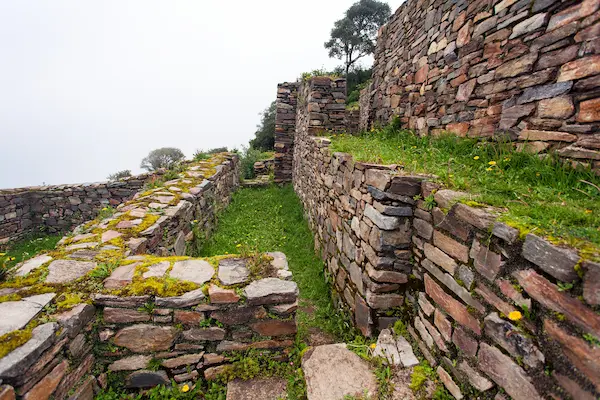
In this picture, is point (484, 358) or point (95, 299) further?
point (95, 299)

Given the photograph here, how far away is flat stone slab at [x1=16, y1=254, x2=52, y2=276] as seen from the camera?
103 inches

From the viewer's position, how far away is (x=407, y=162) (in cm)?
344

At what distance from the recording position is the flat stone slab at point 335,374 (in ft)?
7.24

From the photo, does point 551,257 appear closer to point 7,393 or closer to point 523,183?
point 523,183

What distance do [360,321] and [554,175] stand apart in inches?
91.4

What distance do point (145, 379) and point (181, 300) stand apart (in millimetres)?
814

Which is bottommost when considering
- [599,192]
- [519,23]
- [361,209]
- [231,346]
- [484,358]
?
[231,346]

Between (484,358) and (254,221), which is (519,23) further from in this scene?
(254,221)

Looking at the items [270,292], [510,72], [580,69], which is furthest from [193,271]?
[510,72]

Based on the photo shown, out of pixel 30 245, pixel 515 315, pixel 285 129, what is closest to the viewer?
pixel 515 315

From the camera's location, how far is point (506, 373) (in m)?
1.69

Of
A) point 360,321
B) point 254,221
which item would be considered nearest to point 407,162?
point 360,321

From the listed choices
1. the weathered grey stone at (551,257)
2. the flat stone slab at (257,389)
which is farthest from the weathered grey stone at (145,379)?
the weathered grey stone at (551,257)

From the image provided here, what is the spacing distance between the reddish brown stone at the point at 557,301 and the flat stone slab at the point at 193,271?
2423 mm
